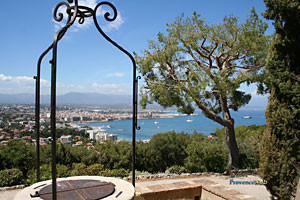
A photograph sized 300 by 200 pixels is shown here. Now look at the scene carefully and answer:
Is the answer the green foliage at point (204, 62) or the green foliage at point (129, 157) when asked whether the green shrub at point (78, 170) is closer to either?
the green foliage at point (129, 157)

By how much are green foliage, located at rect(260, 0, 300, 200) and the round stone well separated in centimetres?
292

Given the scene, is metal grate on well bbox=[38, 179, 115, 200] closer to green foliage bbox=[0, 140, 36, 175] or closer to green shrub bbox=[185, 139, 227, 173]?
green foliage bbox=[0, 140, 36, 175]

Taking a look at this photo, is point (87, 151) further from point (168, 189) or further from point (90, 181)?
point (90, 181)

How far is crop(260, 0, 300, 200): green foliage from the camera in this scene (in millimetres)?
4188

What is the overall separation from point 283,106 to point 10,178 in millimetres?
6352

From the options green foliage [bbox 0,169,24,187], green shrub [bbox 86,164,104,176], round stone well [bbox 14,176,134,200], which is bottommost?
green shrub [bbox 86,164,104,176]

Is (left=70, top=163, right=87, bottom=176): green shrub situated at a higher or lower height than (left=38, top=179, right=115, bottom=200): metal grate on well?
lower

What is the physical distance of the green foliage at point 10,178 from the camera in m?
5.80

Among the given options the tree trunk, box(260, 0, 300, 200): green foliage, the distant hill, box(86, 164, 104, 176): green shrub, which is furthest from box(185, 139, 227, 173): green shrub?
the distant hill

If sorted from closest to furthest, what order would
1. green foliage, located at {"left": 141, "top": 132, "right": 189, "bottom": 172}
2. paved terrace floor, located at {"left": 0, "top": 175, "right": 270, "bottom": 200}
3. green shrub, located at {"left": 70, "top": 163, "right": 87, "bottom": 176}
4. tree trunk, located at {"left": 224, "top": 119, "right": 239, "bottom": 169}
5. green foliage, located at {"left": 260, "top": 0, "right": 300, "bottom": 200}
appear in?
green foliage, located at {"left": 260, "top": 0, "right": 300, "bottom": 200}
paved terrace floor, located at {"left": 0, "top": 175, "right": 270, "bottom": 200}
green shrub, located at {"left": 70, "top": 163, "right": 87, "bottom": 176}
tree trunk, located at {"left": 224, "top": 119, "right": 239, "bottom": 169}
green foliage, located at {"left": 141, "top": 132, "right": 189, "bottom": 172}

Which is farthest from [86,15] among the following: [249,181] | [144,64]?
[249,181]

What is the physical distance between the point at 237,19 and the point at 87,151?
6.87 meters

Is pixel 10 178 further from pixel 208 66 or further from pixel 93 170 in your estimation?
pixel 208 66

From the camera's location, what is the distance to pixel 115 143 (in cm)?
938
